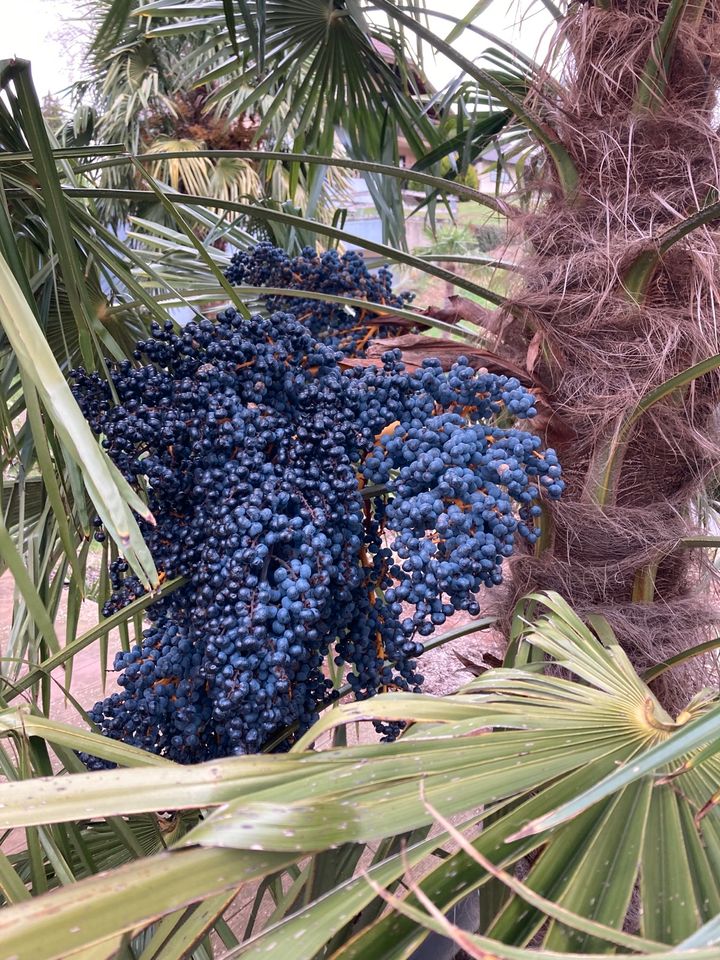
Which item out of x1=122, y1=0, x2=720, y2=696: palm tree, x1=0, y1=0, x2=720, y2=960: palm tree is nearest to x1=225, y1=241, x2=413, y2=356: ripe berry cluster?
x1=0, y1=0, x2=720, y2=960: palm tree

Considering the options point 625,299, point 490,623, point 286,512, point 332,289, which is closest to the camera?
point 286,512

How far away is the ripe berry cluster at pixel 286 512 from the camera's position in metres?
0.67

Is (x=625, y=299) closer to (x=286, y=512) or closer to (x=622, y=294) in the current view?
(x=622, y=294)

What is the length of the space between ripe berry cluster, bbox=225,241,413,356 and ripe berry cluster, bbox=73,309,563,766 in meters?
0.21

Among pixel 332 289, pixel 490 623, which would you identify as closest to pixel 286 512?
pixel 332 289

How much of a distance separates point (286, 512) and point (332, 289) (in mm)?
486

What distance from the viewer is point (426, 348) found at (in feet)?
3.06

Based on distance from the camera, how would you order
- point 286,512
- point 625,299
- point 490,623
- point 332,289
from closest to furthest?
1. point 286,512
2. point 625,299
3. point 332,289
4. point 490,623

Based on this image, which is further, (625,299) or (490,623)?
(490,623)

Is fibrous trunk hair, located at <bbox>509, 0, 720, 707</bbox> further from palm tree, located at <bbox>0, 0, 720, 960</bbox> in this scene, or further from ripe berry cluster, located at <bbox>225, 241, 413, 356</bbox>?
ripe berry cluster, located at <bbox>225, 241, 413, 356</bbox>

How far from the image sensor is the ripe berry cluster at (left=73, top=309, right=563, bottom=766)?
2.18ft

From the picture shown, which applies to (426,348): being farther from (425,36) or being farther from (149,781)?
(149,781)

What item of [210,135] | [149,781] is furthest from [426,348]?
[210,135]

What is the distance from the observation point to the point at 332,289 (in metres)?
1.07
